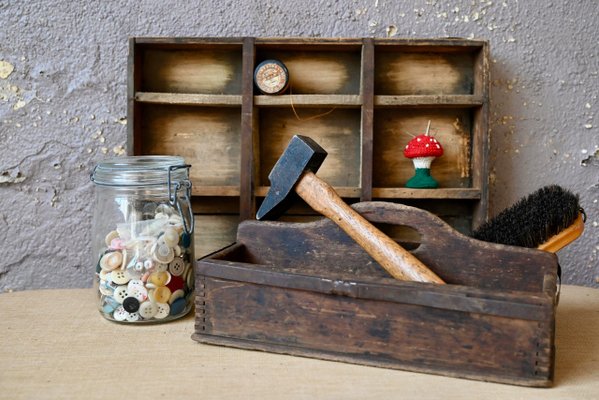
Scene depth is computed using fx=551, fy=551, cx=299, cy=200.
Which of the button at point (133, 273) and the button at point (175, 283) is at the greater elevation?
the button at point (133, 273)

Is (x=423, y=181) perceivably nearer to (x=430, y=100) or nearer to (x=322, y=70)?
(x=430, y=100)

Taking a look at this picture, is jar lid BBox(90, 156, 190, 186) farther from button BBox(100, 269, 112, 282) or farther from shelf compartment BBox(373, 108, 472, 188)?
shelf compartment BBox(373, 108, 472, 188)

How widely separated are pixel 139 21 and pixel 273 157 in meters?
0.37

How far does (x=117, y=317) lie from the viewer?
804 millimetres

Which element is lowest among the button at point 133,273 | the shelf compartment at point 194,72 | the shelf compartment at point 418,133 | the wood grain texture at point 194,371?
the wood grain texture at point 194,371

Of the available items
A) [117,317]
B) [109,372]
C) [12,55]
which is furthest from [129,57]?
[109,372]

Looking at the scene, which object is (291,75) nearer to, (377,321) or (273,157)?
(273,157)

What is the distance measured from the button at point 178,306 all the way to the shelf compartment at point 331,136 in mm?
318

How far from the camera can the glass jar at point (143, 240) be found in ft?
2.60

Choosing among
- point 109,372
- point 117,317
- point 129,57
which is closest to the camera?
point 109,372

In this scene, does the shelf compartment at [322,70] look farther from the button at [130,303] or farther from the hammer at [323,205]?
the button at [130,303]

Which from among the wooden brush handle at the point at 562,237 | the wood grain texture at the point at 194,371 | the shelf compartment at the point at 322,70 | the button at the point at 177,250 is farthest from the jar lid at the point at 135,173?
the wooden brush handle at the point at 562,237

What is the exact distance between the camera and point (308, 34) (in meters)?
1.07

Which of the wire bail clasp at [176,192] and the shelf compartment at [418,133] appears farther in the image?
the shelf compartment at [418,133]
